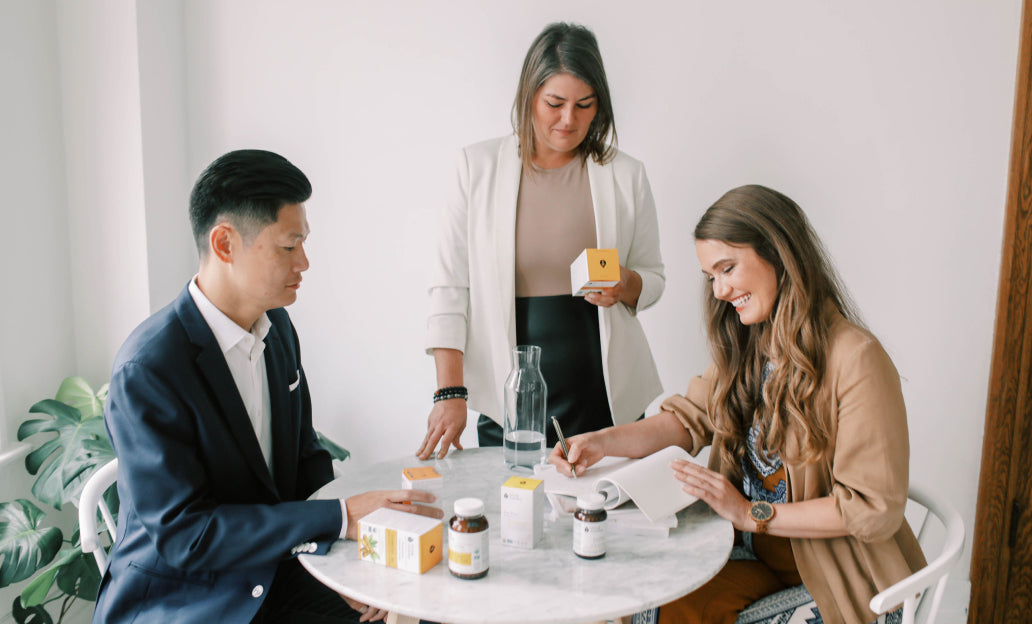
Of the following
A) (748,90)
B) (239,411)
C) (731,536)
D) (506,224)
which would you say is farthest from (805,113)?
(239,411)

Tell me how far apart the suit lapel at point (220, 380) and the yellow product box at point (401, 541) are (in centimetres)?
31

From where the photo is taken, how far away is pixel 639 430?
1.75 m

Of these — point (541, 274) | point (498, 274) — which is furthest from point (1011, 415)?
point (498, 274)

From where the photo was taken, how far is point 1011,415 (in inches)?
93.5

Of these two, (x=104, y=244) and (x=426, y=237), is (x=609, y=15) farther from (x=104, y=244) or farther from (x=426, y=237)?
(x=104, y=244)

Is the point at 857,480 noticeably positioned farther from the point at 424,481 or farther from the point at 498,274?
the point at 498,274

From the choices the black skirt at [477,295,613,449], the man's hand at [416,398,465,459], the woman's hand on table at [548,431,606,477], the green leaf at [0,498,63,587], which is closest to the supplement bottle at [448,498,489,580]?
the woman's hand on table at [548,431,606,477]

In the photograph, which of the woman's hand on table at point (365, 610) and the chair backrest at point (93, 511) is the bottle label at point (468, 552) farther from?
the chair backrest at point (93, 511)

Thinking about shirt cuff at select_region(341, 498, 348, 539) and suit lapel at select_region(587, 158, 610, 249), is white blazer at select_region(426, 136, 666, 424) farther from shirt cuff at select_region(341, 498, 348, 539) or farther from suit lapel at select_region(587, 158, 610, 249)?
shirt cuff at select_region(341, 498, 348, 539)

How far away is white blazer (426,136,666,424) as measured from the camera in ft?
6.50

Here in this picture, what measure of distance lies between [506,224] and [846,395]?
3.21 ft

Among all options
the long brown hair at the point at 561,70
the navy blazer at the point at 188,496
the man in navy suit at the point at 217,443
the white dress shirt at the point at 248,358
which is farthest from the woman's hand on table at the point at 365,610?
the long brown hair at the point at 561,70

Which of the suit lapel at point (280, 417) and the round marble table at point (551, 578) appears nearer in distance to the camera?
the round marble table at point (551, 578)

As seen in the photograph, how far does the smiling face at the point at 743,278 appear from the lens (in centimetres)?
154
